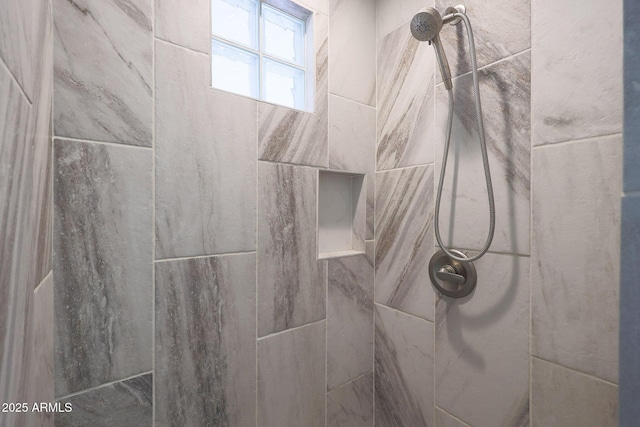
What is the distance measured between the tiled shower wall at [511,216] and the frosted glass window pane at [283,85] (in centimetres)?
41

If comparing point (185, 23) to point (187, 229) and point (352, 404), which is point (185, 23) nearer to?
point (187, 229)

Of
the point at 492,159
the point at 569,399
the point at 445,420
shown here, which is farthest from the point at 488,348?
the point at 492,159

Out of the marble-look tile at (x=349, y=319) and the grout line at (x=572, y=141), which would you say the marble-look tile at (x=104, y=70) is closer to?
the marble-look tile at (x=349, y=319)

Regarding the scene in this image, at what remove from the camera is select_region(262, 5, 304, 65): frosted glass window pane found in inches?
45.8

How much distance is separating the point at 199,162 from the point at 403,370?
121 centimetres

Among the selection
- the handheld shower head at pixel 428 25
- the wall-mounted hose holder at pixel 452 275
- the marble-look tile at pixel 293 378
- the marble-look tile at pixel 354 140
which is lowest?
the marble-look tile at pixel 293 378

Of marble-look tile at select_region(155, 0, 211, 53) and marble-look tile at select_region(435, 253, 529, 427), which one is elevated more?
marble-look tile at select_region(155, 0, 211, 53)

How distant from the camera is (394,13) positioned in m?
1.32

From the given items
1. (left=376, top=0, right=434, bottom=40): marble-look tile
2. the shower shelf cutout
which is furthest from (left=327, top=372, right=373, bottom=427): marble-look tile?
(left=376, top=0, right=434, bottom=40): marble-look tile

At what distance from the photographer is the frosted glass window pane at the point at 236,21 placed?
103 centimetres

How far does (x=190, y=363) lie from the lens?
0.92 m

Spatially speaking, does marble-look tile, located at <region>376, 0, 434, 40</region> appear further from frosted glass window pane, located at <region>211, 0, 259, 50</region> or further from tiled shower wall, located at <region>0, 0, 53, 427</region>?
tiled shower wall, located at <region>0, 0, 53, 427</region>

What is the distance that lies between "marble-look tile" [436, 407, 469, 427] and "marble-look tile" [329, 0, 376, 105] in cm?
136

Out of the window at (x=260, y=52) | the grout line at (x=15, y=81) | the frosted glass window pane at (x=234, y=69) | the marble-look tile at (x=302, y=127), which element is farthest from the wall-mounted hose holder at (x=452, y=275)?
the grout line at (x=15, y=81)
